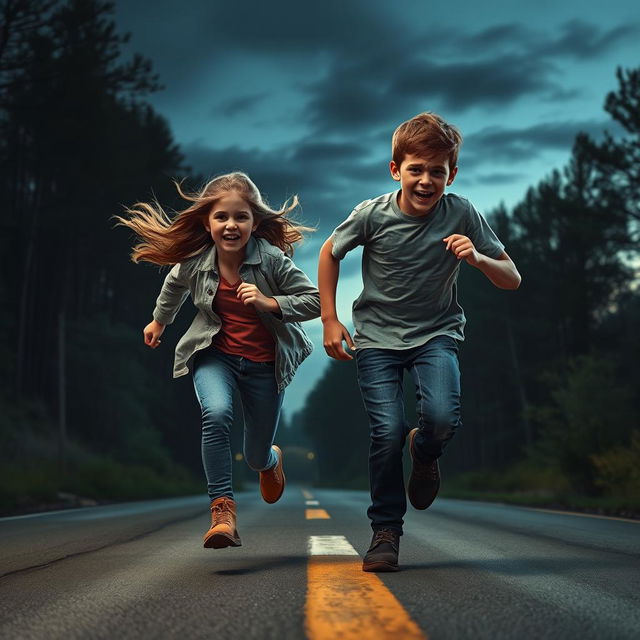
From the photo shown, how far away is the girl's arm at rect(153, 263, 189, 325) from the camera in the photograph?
5047 millimetres

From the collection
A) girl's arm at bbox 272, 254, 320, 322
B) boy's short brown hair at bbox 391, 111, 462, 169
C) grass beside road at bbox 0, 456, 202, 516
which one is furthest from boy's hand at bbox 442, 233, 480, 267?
grass beside road at bbox 0, 456, 202, 516

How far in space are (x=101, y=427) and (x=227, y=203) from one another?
33.0 metres

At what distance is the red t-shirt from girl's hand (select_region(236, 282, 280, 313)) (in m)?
0.26

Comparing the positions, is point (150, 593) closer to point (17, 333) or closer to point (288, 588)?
point (288, 588)

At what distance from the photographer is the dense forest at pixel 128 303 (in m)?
21.2

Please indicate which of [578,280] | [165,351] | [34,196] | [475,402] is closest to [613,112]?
[578,280]

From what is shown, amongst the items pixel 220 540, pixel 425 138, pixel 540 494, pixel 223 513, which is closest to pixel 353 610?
pixel 220 540

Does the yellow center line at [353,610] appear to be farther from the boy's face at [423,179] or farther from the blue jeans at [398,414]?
the boy's face at [423,179]

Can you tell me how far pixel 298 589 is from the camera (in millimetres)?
3475

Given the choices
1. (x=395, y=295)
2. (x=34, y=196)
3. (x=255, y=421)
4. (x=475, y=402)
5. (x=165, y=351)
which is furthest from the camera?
(x=475, y=402)

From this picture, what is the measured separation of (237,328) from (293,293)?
1.21 ft

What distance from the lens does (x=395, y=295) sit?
4.57 metres

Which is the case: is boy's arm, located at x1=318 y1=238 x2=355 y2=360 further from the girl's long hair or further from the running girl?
the girl's long hair

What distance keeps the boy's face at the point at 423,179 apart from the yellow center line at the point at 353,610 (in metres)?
1.86
